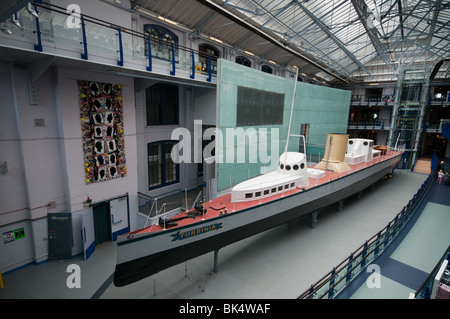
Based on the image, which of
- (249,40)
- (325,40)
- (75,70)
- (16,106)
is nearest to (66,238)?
(16,106)

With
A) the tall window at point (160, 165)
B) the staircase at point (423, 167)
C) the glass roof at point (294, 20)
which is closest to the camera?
the glass roof at point (294, 20)

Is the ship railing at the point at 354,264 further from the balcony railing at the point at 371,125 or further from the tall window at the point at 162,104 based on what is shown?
the balcony railing at the point at 371,125

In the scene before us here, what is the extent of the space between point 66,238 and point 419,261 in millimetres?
14032

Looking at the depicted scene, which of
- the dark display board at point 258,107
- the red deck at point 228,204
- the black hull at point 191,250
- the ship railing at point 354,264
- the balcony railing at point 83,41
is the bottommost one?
the ship railing at point 354,264

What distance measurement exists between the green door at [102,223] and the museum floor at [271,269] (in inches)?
15.2

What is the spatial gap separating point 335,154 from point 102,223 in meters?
13.9

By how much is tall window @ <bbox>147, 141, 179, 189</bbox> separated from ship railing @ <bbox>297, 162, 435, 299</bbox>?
972cm

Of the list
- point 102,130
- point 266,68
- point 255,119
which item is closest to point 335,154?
point 255,119

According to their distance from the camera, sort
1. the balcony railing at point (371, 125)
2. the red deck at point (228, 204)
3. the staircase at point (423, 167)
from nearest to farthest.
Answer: the red deck at point (228, 204), the staircase at point (423, 167), the balcony railing at point (371, 125)

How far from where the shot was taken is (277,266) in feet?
31.3

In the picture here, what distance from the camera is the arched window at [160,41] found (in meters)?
10.5

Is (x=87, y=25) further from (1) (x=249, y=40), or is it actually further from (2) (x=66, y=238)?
(1) (x=249, y=40)

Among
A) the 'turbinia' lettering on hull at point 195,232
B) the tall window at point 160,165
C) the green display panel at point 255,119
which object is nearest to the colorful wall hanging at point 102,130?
the tall window at point 160,165

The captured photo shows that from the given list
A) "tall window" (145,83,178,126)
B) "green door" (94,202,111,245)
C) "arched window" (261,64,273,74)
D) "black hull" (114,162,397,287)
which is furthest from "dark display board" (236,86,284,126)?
"green door" (94,202,111,245)
